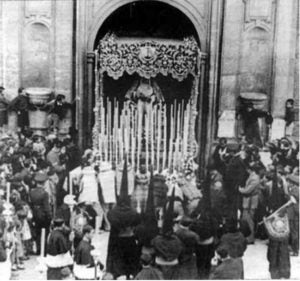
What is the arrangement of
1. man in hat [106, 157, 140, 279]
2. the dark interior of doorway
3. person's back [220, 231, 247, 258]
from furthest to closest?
the dark interior of doorway, man in hat [106, 157, 140, 279], person's back [220, 231, 247, 258]

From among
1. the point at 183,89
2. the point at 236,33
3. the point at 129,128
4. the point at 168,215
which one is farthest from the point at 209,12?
the point at 168,215

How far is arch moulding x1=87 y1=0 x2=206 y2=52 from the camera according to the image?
15594mm

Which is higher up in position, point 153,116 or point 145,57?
point 145,57

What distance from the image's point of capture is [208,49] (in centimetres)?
1570

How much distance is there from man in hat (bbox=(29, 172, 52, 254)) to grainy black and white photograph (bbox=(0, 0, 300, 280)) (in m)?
0.02

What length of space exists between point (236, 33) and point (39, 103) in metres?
4.48

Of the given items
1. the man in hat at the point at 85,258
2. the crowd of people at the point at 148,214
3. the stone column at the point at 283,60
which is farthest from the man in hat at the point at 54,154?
the stone column at the point at 283,60

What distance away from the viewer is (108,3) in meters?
15.6

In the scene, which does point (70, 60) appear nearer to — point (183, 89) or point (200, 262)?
point (183, 89)

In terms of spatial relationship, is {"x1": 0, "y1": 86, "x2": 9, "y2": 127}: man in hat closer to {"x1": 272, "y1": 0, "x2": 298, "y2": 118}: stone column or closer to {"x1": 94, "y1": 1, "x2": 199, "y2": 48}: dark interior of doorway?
{"x1": 94, "y1": 1, "x2": 199, "y2": 48}: dark interior of doorway

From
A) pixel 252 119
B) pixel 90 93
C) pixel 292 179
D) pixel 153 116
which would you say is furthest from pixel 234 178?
pixel 90 93

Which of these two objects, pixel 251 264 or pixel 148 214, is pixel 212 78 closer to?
pixel 148 214

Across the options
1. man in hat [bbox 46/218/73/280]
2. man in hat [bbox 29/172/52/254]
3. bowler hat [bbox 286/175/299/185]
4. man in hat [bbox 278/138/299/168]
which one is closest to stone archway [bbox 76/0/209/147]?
man in hat [bbox 278/138/299/168]

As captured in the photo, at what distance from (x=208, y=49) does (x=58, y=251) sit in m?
6.62
